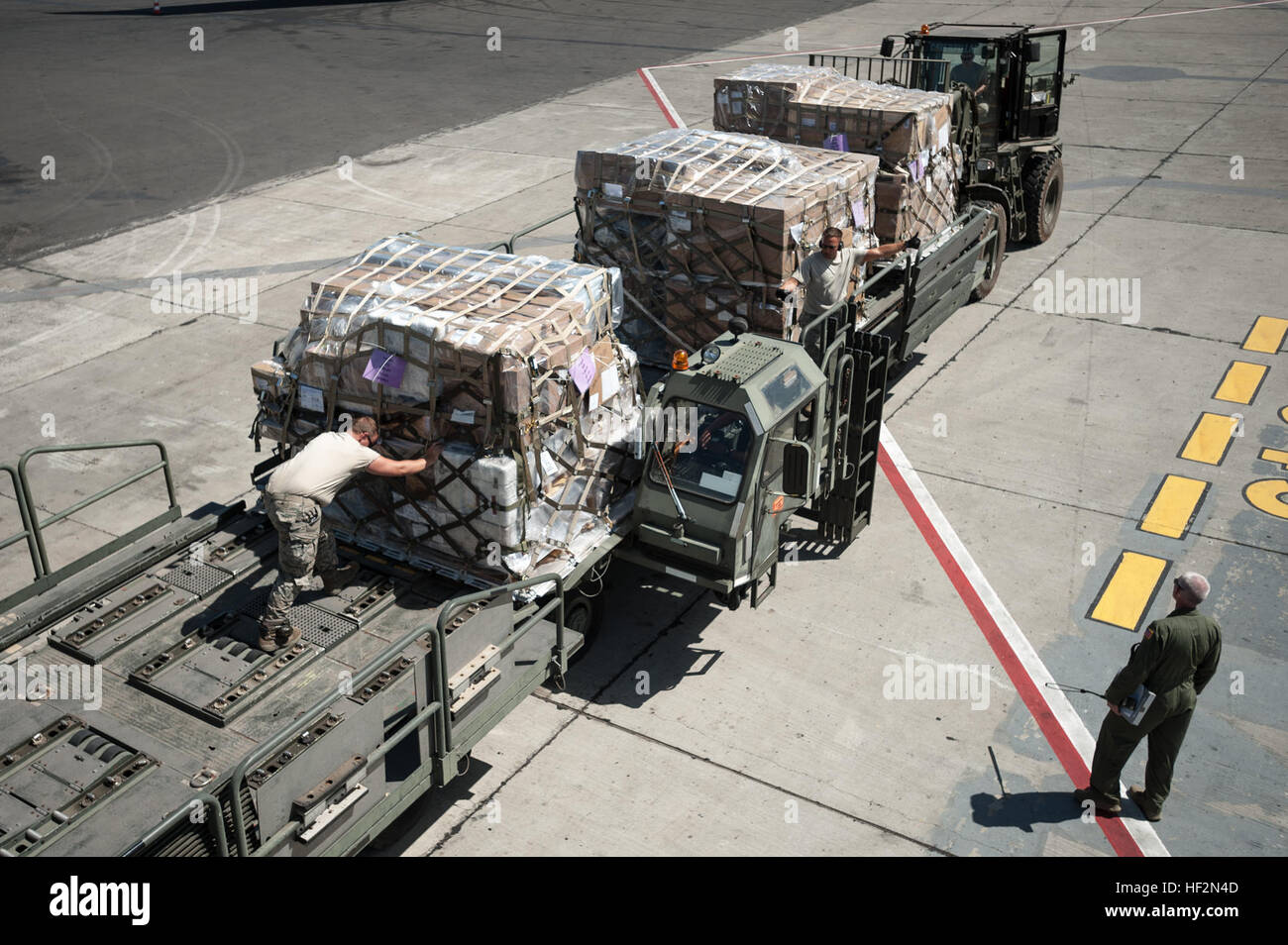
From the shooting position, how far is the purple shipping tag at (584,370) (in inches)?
329

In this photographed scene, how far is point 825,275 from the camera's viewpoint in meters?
10.6

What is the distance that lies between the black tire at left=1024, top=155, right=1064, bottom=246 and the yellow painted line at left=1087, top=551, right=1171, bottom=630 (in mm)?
8157

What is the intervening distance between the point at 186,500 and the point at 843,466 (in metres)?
6.76

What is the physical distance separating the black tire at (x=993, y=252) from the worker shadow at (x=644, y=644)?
759cm

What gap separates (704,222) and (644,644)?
3887 millimetres

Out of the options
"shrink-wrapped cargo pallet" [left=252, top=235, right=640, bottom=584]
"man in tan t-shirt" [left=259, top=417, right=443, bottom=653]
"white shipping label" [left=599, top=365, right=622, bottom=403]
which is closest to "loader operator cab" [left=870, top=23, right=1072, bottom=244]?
"white shipping label" [left=599, top=365, right=622, bottom=403]

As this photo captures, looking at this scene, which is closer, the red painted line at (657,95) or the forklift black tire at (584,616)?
the forklift black tire at (584,616)

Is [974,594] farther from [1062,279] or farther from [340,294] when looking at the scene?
[1062,279]

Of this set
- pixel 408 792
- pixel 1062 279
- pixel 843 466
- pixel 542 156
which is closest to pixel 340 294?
pixel 408 792

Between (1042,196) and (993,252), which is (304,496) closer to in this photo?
(993,252)

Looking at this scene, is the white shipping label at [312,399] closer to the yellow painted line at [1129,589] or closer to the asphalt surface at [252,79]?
the yellow painted line at [1129,589]

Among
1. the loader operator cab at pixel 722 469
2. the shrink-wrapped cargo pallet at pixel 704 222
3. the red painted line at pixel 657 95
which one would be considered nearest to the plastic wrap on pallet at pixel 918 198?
the shrink-wrapped cargo pallet at pixel 704 222

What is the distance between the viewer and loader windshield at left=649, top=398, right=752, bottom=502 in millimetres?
8789

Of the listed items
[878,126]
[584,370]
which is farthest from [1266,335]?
[584,370]
